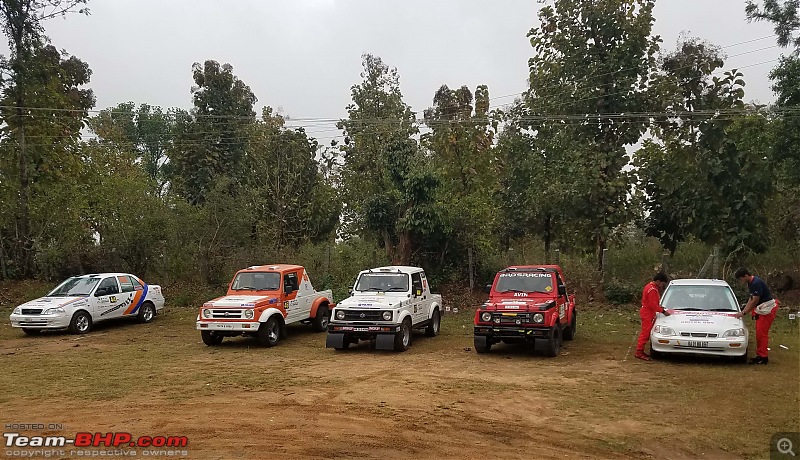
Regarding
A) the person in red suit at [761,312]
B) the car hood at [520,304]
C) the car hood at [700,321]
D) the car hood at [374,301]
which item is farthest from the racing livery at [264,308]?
the person in red suit at [761,312]

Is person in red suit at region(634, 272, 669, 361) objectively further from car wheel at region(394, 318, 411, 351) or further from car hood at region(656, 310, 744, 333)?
car wheel at region(394, 318, 411, 351)

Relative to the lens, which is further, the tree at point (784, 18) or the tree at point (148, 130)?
the tree at point (148, 130)

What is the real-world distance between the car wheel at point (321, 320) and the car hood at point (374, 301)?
265 centimetres

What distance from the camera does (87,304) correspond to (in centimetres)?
1705

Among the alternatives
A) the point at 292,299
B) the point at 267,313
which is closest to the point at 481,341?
the point at 267,313

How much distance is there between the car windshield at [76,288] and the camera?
56.7ft

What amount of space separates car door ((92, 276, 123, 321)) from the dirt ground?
2870 mm

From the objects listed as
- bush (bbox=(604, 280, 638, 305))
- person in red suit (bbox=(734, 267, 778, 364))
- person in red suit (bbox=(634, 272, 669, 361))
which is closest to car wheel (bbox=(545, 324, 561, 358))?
person in red suit (bbox=(634, 272, 669, 361))

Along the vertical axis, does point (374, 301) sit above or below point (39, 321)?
above

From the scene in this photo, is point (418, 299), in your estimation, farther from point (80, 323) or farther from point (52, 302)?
point (52, 302)

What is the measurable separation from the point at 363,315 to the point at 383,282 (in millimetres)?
1575

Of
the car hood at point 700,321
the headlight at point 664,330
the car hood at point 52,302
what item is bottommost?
the headlight at point 664,330

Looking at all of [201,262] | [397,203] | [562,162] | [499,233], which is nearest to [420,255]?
[397,203]

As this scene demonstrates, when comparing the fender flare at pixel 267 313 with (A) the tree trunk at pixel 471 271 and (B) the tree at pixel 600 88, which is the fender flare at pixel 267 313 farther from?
(B) the tree at pixel 600 88
